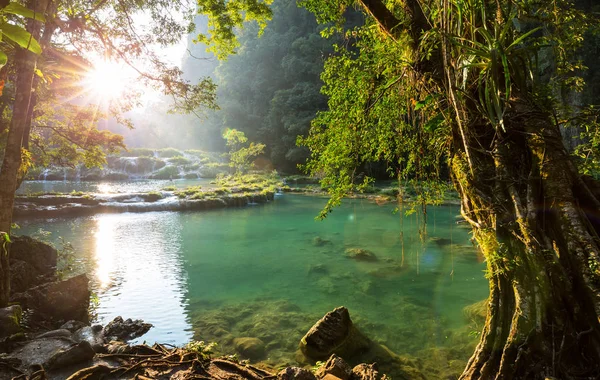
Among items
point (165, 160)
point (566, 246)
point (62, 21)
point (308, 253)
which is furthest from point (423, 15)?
point (165, 160)

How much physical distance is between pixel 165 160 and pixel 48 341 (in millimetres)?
40179

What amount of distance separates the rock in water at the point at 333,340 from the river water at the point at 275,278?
0.36 meters

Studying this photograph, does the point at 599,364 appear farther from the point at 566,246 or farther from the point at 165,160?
the point at 165,160

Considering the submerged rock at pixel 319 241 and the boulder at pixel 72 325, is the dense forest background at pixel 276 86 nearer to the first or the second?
the submerged rock at pixel 319 241

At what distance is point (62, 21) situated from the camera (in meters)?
7.14

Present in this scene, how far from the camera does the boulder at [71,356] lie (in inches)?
150

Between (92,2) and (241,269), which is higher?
(92,2)

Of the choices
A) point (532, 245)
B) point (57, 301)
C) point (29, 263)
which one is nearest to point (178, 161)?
point (29, 263)

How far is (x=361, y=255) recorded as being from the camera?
416 inches

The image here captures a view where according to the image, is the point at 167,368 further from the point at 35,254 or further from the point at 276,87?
the point at 276,87

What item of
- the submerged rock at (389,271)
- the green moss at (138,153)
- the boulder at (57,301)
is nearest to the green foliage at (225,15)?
the boulder at (57,301)

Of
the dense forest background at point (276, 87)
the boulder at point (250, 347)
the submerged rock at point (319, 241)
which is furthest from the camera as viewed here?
the dense forest background at point (276, 87)

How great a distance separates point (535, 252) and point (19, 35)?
3442 millimetres

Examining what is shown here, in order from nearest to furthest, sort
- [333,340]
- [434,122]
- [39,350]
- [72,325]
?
[434,122] → [39,350] → [333,340] → [72,325]
